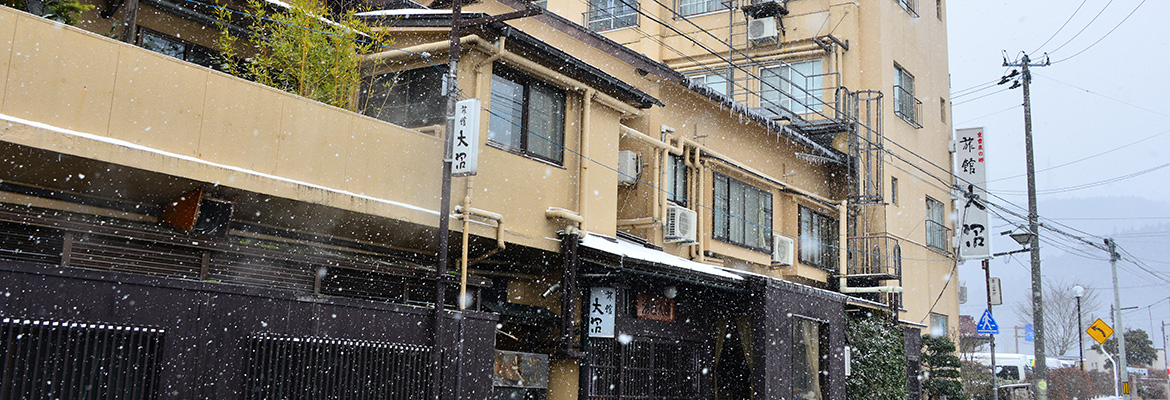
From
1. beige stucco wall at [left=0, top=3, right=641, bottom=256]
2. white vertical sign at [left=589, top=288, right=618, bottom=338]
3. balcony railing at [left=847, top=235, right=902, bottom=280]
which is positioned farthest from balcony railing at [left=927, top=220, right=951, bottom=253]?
beige stucco wall at [left=0, top=3, right=641, bottom=256]

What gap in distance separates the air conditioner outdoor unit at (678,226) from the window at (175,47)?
9.13m

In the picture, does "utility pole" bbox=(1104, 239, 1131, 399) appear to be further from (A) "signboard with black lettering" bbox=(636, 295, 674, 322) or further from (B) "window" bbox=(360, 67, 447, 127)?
(B) "window" bbox=(360, 67, 447, 127)

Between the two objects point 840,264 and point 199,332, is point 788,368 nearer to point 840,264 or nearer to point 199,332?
point 840,264

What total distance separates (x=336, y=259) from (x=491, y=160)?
107 inches

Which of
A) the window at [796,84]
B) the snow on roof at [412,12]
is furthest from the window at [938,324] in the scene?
the snow on roof at [412,12]

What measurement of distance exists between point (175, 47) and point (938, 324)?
81.7 feet

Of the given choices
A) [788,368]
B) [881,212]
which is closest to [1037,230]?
[881,212]

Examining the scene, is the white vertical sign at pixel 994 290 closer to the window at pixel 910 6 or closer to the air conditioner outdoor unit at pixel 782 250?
the window at pixel 910 6

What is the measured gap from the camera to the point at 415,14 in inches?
516

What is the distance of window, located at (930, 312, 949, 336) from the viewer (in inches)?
1120

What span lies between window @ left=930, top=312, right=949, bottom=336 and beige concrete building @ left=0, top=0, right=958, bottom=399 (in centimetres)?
444

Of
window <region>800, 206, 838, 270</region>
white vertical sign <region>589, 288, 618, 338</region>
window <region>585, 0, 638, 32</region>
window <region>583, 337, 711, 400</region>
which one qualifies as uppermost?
window <region>585, 0, 638, 32</region>

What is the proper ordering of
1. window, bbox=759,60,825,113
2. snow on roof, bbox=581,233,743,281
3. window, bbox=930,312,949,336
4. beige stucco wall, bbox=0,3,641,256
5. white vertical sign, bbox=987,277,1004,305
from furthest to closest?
white vertical sign, bbox=987,277,1004,305 → window, bbox=930,312,949,336 → window, bbox=759,60,825,113 → snow on roof, bbox=581,233,743,281 → beige stucco wall, bbox=0,3,641,256

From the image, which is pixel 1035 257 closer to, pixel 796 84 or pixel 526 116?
pixel 796 84
